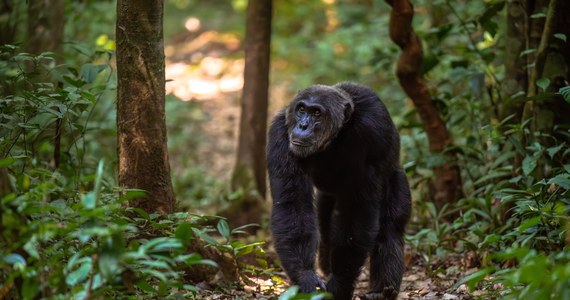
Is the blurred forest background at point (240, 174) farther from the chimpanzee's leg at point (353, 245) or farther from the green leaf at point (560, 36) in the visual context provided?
the chimpanzee's leg at point (353, 245)

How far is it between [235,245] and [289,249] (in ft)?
2.11

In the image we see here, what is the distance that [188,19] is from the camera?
2102 centimetres

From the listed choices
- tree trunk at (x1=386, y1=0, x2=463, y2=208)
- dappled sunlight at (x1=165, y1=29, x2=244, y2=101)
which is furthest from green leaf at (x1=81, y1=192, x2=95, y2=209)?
dappled sunlight at (x1=165, y1=29, x2=244, y2=101)

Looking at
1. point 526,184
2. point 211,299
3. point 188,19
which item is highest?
point 188,19

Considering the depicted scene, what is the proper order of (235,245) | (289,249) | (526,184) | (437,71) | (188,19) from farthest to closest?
1. (188,19)
2. (437,71)
3. (526,184)
4. (235,245)
5. (289,249)

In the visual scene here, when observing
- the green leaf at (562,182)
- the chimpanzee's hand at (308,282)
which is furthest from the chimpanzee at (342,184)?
the green leaf at (562,182)

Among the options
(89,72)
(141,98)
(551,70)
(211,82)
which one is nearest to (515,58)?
(551,70)

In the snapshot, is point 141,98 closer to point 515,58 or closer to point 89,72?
point 89,72

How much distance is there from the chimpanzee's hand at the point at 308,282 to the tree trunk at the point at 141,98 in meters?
1.43

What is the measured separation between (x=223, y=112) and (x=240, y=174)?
6.71 m

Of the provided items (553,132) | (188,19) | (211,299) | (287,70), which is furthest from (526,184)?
(188,19)

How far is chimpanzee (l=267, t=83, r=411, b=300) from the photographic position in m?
5.32

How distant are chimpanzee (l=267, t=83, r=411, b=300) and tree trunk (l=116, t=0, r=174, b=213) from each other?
990 millimetres

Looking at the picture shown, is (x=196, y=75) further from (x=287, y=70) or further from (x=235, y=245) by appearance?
(x=235, y=245)
